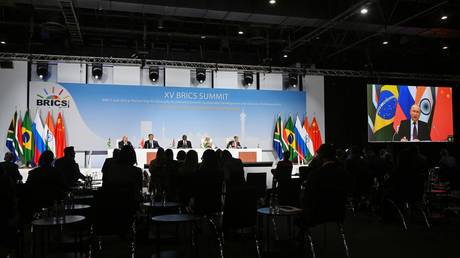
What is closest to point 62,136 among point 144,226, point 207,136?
point 207,136

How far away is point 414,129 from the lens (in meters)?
14.1

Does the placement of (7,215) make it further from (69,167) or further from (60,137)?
(60,137)

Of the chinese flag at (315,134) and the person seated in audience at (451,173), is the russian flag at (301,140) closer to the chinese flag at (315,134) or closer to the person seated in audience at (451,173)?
the chinese flag at (315,134)

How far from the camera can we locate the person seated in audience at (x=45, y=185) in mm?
4691

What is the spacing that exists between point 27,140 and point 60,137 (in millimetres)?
892

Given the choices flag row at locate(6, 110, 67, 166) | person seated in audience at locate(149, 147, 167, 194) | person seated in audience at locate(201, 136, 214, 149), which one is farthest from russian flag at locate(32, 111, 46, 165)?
person seated in audience at locate(149, 147, 167, 194)

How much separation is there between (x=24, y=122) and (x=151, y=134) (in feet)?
12.1

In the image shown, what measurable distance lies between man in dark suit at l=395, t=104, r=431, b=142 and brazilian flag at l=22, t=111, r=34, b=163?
11566 mm

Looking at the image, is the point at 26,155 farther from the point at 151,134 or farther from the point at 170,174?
the point at 170,174

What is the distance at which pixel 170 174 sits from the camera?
6246 mm

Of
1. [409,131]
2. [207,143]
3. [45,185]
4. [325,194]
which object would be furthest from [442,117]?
[45,185]

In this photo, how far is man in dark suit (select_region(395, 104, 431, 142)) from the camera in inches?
550

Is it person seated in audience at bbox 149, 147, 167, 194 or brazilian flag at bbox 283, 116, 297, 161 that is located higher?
brazilian flag at bbox 283, 116, 297, 161

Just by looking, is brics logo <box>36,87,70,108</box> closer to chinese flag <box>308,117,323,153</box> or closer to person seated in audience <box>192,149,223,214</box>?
chinese flag <box>308,117,323,153</box>
